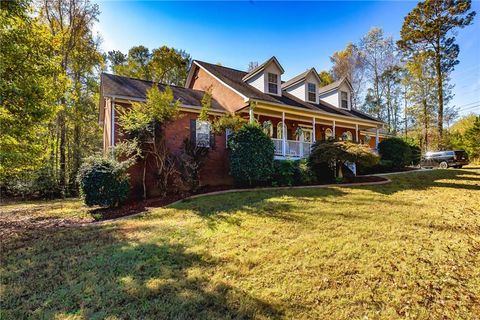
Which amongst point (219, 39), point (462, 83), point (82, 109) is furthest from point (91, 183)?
point (462, 83)

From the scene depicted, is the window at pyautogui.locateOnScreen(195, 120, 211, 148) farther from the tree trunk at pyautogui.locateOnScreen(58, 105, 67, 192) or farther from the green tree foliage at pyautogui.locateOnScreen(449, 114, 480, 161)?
the green tree foliage at pyautogui.locateOnScreen(449, 114, 480, 161)

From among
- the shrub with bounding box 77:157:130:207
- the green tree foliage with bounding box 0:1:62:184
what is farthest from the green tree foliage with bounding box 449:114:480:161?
the green tree foliage with bounding box 0:1:62:184

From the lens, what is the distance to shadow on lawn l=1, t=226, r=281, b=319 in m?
3.76

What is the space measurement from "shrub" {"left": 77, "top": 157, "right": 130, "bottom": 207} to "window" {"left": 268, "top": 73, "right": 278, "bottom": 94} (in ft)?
34.9

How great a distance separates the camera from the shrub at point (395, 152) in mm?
17944

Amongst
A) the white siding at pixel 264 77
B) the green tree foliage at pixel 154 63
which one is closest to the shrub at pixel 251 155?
the white siding at pixel 264 77

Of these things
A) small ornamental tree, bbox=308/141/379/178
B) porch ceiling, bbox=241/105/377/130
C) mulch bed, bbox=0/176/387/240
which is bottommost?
mulch bed, bbox=0/176/387/240

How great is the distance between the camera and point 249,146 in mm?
11719

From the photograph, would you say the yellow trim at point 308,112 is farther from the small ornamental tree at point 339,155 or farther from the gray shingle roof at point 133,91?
the small ornamental tree at point 339,155

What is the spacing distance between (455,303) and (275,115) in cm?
1343

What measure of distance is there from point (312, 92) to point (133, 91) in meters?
12.2

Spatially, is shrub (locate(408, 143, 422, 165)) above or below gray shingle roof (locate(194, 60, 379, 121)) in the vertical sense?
below

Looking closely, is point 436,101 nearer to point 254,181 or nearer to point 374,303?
point 254,181

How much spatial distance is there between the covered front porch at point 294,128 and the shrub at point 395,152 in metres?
2.13
